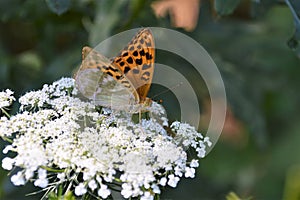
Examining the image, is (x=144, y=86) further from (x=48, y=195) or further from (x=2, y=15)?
(x=2, y=15)

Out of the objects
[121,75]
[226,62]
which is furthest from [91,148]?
[226,62]

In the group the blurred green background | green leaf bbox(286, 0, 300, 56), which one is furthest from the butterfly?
green leaf bbox(286, 0, 300, 56)

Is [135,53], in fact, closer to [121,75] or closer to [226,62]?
[121,75]

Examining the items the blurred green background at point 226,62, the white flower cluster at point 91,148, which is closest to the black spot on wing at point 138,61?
the white flower cluster at point 91,148

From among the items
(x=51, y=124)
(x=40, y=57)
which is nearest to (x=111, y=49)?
(x=40, y=57)

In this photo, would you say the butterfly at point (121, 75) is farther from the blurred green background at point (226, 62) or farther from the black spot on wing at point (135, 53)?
the blurred green background at point (226, 62)
